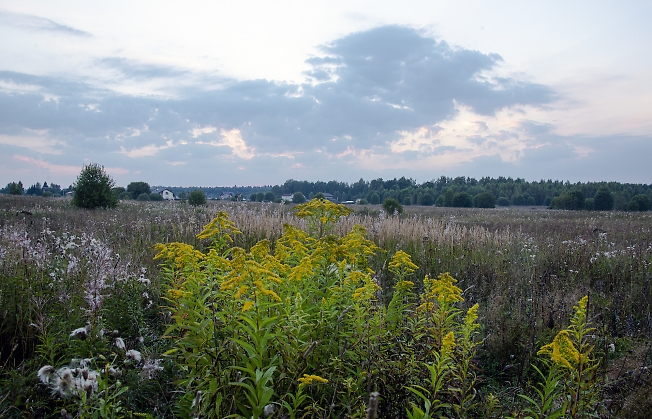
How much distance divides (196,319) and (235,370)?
0.53 meters

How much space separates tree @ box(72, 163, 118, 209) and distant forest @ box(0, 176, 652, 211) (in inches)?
315

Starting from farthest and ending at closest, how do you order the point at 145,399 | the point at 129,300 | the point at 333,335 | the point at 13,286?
the point at 129,300, the point at 13,286, the point at 145,399, the point at 333,335

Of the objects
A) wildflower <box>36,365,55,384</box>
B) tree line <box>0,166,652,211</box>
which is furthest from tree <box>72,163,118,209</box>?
→ wildflower <box>36,365,55,384</box>


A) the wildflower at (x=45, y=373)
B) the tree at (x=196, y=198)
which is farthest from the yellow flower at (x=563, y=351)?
the tree at (x=196, y=198)

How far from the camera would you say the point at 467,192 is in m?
69.9

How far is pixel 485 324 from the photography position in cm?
559

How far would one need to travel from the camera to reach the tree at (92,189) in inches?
826

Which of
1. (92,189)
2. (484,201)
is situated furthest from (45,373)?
(484,201)

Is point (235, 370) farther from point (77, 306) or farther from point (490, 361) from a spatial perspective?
point (490, 361)

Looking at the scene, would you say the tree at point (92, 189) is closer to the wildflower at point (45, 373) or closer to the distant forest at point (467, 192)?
the distant forest at point (467, 192)

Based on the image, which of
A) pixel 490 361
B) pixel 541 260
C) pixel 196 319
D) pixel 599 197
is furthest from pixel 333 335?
pixel 599 197

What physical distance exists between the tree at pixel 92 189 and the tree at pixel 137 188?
1486 inches

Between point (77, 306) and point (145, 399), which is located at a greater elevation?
point (77, 306)

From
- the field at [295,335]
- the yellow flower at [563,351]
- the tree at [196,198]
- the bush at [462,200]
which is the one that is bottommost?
the field at [295,335]
